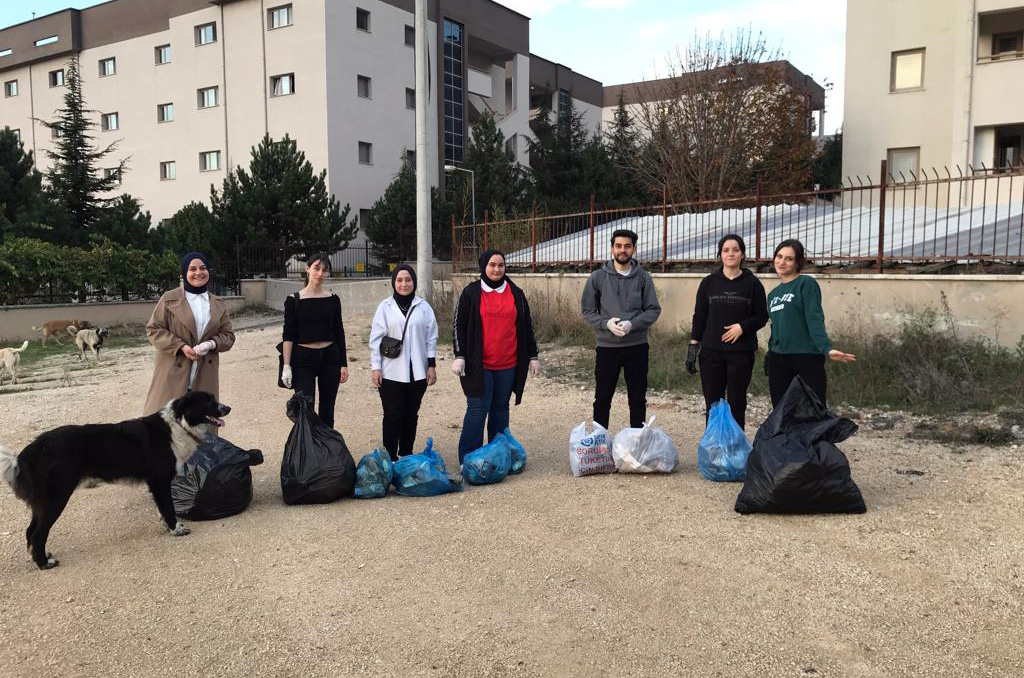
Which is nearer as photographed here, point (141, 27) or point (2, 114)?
point (141, 27)

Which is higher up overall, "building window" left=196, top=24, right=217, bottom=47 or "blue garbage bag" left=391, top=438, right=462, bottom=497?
"building window" left=196, top=24, right=217, bottom=47

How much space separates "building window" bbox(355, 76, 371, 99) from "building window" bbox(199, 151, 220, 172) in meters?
7.58

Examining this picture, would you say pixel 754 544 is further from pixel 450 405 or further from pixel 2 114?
pixel 2 114

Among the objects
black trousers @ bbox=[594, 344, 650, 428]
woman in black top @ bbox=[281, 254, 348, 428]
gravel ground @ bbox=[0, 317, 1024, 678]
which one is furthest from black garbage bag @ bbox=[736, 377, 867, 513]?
woman in black top @ bbox=[281, 254, 348, 428]

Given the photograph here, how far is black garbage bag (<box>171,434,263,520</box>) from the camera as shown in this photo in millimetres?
4633

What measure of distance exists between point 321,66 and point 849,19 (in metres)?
19.7

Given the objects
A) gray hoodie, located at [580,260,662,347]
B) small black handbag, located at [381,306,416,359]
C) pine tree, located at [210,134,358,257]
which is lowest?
small black handbag, located at [381,306,416,359]

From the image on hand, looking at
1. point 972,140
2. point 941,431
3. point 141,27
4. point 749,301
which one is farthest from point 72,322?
point 141,27

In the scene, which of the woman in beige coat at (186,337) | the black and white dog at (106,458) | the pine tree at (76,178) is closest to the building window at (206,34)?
the pine tree at (76,178)

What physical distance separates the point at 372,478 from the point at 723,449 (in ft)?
8.20

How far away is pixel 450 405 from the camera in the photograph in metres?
8.67

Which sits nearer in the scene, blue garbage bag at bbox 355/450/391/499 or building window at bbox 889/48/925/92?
blue garbage bag at bbox 355/450/391/499

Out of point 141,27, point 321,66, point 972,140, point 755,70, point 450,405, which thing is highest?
point 141,27

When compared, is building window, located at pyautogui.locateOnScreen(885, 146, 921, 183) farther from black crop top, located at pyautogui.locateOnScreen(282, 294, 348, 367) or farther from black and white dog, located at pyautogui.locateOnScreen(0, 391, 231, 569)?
black and white dog, located at pyautogui.locateOnScreen(0, 391, 231, 569)
